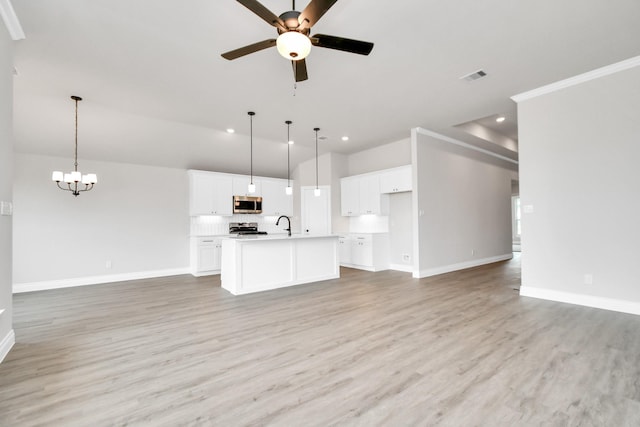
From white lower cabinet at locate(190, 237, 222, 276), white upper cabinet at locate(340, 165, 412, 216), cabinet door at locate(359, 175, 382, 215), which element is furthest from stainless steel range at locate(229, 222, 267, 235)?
cabinet door at locate(359, 175, 382, 215)

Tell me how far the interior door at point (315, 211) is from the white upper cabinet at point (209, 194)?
6.35 feet

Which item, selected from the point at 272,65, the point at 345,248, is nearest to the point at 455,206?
the point at 345,248

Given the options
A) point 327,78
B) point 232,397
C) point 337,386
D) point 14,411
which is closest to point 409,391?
point 337,386

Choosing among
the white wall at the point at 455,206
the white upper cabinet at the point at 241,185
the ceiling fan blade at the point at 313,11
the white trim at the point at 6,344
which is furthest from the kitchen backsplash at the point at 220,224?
the ceiling fan blade at the point at 313,11

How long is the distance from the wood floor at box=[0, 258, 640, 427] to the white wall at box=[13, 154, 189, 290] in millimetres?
1428

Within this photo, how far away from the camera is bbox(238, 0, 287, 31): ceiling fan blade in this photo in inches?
74.7

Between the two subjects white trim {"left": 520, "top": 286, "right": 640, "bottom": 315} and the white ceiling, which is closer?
the white ceiling

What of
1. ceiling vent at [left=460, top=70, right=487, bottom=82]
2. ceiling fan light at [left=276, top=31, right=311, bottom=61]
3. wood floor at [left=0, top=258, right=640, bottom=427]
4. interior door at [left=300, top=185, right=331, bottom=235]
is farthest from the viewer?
interior door at [left=300, top=185, right=331, bottom=235]

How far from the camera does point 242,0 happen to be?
1854mm

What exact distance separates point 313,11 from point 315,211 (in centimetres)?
586

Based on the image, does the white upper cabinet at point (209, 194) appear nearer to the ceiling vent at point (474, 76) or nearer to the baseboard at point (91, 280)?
the baseboard at point (91, 280)

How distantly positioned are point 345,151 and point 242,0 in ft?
19.0

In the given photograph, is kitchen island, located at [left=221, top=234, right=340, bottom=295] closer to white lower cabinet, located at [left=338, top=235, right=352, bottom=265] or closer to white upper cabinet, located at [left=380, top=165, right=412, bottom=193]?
white lower cabinet, located at [left=338, top=235, right=352, bottom=265]

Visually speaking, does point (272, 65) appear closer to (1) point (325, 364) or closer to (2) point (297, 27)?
(2) point (297, 27)
